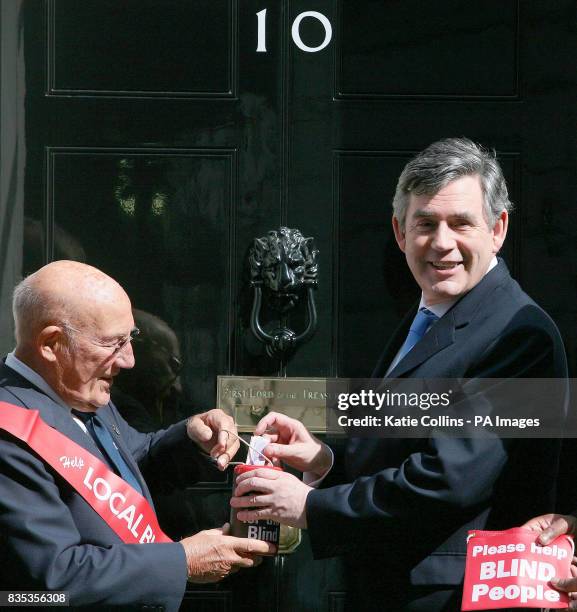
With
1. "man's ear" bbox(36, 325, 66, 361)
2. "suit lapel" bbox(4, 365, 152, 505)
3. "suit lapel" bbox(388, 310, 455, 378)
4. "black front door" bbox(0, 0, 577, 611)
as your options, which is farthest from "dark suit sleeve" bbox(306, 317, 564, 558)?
"black front door" bbox(0, 0, 577, 611)

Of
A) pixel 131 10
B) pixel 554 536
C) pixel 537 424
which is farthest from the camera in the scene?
pixel 131 10

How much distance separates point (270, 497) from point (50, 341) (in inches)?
26.7

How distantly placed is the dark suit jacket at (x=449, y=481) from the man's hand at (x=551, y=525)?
0.07 metres

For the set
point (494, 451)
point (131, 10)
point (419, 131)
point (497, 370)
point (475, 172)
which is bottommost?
point (494, 451)

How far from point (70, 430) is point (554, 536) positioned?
1216 mm

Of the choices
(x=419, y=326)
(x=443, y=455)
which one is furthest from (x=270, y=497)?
(x=419, y=326)

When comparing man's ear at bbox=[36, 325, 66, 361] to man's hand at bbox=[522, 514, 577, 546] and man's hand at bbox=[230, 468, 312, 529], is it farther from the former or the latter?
man's hand at bbox=[522, 514, 577, 546]

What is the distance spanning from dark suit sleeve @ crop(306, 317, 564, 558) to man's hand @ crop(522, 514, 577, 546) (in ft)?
0.43

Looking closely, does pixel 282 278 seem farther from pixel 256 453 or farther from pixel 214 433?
pixel 256 453

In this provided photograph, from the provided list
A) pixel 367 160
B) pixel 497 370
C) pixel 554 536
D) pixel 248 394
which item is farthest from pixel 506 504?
pixel 367 160

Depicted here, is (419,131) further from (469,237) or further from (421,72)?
(469,237)

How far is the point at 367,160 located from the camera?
3.59m

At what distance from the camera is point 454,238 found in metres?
2.88

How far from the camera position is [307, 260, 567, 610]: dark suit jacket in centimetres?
265
